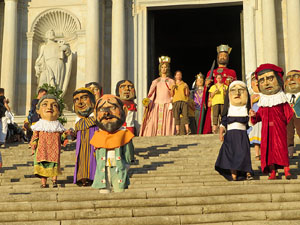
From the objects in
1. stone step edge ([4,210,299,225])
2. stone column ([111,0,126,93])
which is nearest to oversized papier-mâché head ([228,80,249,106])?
stone step edge ([4,210,299,225])

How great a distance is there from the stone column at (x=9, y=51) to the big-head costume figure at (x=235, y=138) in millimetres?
11188

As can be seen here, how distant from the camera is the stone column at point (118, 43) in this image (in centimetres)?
1677

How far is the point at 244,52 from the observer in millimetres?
17062

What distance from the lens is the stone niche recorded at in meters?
17.8

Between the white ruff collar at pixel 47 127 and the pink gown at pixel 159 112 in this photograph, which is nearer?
the white ruff collar at pixel 47 127

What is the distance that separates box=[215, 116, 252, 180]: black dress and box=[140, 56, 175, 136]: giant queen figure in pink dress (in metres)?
5.40

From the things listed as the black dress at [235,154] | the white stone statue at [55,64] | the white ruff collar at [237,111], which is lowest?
the black dress at [235,154]

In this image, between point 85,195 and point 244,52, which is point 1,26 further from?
point 85,195

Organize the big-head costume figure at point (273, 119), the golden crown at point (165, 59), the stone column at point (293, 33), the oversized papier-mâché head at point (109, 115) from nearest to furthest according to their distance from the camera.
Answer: the oversized papier-mâché head at point (109, 115)
the big-head costume figure at point (273, 119)
the golden crown at point (165, 59)
the stone column at point (293, 33)

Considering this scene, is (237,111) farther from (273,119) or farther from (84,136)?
(84,136)

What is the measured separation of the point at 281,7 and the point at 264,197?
12.6 m

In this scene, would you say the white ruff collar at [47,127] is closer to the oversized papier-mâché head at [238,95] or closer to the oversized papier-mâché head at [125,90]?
the oversized papier-mâché head at [125,90]

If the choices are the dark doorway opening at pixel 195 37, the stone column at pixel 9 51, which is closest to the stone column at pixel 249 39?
the dark doorway opening at pixel 195 37

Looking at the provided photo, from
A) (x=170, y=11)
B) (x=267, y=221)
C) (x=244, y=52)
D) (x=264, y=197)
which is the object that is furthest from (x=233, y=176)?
(x=170, y=11)
